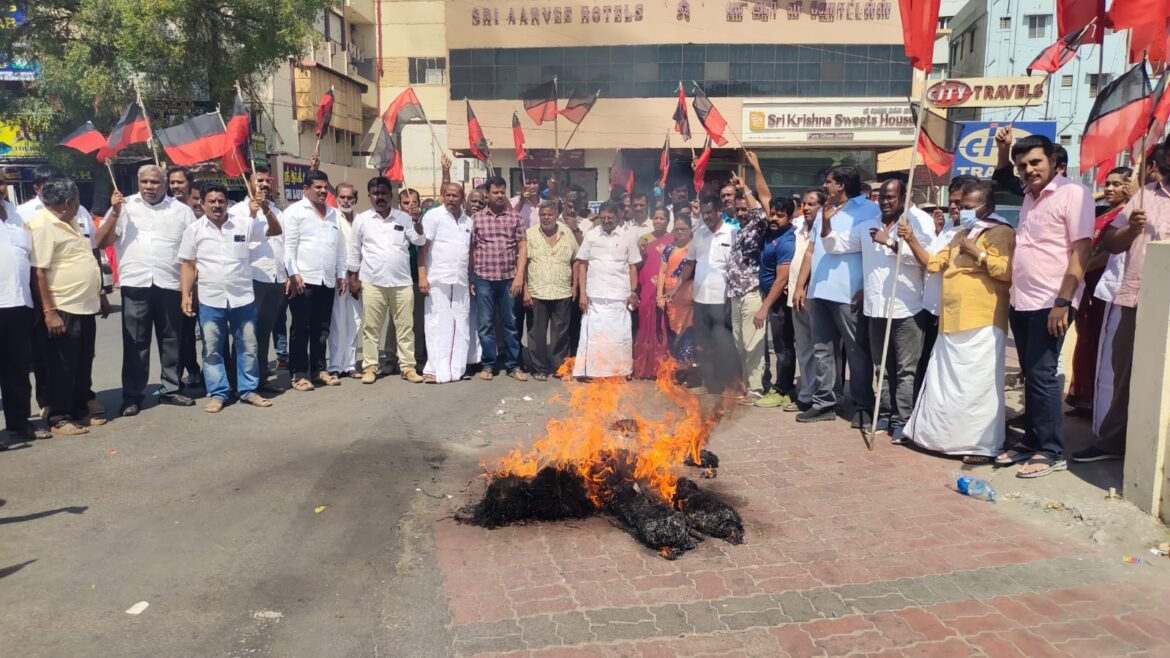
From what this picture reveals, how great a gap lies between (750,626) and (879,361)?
3.54 m

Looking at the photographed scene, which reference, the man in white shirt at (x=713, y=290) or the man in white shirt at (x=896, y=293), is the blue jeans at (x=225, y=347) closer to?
the man in white shirt at (x=713, y=290)

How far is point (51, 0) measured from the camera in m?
16.5

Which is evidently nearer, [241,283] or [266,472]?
[266,472]

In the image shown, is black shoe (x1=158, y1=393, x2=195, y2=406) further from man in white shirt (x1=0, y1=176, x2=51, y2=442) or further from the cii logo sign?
the cii logo sign

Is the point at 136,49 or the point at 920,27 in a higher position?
the point at 136,49

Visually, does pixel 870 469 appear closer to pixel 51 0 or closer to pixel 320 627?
pixel 320 627

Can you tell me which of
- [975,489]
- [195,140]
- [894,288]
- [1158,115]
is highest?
[195,140]

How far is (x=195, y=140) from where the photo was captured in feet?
26.5

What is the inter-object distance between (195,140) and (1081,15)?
815 centimetres

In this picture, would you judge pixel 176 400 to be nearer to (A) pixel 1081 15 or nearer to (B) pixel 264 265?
(B) pixel 264 265

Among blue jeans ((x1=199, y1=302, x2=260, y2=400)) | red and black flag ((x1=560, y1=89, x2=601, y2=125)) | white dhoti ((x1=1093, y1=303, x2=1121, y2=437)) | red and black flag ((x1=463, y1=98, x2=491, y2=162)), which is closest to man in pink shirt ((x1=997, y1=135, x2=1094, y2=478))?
white dhoti ((x1=1093, y1=303, x2=1121, y2=437))

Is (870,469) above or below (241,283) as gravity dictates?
below

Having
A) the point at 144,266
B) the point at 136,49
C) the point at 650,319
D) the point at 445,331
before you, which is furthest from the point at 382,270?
the point at 136,49

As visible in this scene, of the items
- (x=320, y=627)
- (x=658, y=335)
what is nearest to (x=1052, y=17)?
(x=658, y=335)
